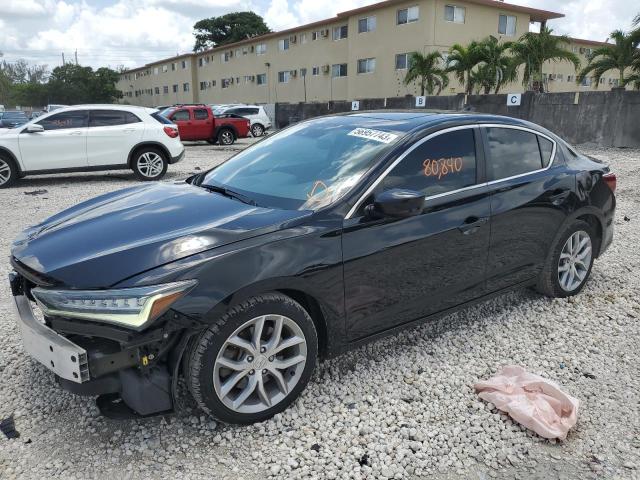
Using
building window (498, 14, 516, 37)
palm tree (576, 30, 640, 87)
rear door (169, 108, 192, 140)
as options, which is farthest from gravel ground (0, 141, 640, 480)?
building window (498, 14, 516, 37)

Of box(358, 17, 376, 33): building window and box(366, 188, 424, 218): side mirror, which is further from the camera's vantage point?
box(358, 17, 376, 33): building window

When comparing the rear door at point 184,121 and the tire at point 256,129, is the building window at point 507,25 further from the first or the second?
the rear door at point 184,121

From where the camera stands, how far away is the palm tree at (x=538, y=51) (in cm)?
2283

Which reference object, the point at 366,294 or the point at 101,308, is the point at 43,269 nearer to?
the point at 101,308

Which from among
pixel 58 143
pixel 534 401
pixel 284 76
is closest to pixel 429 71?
pixel 284 76

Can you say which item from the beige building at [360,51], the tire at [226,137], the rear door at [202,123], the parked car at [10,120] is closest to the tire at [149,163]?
the parked car at [10,120]

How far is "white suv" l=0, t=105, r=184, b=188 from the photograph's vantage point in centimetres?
994

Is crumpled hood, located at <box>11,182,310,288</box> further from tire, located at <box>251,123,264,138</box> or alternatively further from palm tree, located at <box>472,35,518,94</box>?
palm tree, located at <box>472,35,518,94</box>

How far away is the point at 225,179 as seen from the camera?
3.58 meters

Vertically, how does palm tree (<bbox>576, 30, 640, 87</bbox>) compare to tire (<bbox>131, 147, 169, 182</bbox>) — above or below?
above

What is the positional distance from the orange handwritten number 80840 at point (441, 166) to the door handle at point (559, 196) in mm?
1014

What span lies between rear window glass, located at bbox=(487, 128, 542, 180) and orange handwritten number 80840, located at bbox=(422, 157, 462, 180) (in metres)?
0.30

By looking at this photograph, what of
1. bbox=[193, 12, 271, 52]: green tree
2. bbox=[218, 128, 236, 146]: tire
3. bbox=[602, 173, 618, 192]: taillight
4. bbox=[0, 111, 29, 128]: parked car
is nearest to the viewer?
bbox=[602, 173, 618, 192]: taillight

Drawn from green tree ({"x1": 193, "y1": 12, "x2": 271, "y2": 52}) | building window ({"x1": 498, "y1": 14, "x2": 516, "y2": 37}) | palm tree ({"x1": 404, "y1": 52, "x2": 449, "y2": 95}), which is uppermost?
green tree ({"x1": 193, "y1": 12, "x2": 271, "y2": 52})
